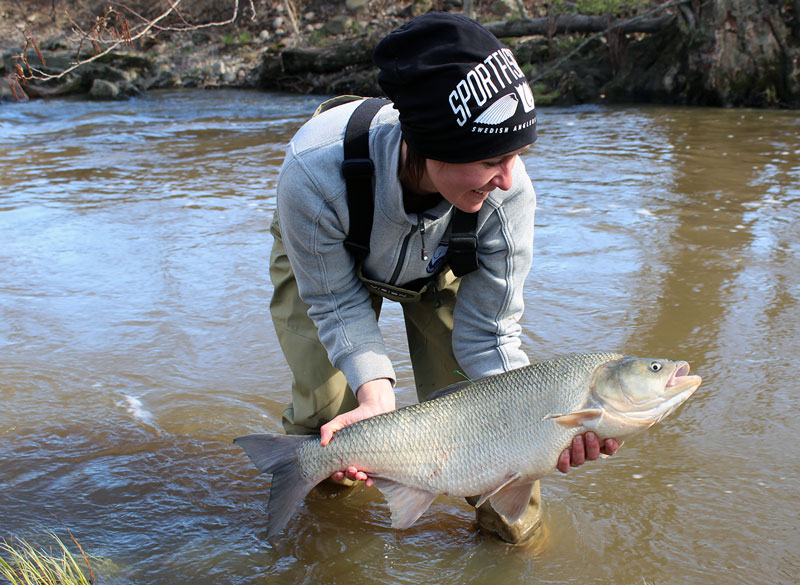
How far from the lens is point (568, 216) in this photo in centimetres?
712

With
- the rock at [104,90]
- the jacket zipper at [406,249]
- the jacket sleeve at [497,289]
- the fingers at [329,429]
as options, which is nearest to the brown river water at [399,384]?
the fingers at [329,429]

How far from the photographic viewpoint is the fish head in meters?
2.51

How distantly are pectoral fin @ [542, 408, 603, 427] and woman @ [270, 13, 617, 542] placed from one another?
0.28ft

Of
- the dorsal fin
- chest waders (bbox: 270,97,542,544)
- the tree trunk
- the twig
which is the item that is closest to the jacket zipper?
chest waders (bbox: 270,97,542,544)

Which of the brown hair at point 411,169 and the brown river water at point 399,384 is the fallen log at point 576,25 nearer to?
the brown river water at point 399,384

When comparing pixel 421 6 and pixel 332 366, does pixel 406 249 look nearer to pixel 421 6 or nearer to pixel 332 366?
pixel 332 366

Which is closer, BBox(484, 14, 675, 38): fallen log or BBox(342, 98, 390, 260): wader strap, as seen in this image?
BBox(342, 98, 390, 260): wader strap

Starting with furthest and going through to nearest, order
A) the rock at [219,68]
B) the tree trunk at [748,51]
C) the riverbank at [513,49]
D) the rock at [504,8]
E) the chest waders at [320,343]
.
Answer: the rock at [219,68]
the rock at [504,8]
the riverbank at [513,49]
the tree trunk at [748,51]
the chest waders at [320,343]

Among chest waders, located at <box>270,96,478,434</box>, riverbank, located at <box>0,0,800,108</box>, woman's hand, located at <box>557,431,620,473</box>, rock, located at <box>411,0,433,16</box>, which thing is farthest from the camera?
rock, located at <box>411,0,433,16</box>

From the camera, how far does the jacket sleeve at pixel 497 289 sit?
282 centimetres

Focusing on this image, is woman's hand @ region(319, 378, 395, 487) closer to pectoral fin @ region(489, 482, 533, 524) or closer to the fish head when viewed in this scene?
pectoral fin @ region(489, 482, 533, 524)

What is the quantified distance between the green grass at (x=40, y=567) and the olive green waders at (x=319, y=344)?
3.22 feet

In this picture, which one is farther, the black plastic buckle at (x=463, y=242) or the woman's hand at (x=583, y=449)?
the black plastic buckle at (x=463, y=242)

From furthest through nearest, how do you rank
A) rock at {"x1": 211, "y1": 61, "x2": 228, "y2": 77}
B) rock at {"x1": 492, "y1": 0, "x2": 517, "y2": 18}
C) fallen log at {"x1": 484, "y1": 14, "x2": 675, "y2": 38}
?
rock at {"x1": 211, "y1": 61, "x2": 228, "y2": 77} < rock at {"x1": 492, "y1": 0, "x2": 517, "y2": 18} < fallen log at {"x1": 484, "y1": 14, "x2": 675, "y2": 38}
